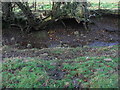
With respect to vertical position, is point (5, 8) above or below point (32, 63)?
above

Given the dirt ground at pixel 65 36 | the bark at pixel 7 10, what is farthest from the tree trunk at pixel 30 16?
the bark at pixel 7 10

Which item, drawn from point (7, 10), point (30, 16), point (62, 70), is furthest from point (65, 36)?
point (62, 70)

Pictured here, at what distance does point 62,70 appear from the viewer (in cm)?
497

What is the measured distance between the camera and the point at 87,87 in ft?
13.1

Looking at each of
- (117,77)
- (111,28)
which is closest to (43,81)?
(117,77)

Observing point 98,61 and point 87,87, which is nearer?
point 87,87

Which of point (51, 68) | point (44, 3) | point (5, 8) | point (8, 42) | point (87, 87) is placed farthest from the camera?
point (44, 3)

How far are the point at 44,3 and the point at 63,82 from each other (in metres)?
11.2

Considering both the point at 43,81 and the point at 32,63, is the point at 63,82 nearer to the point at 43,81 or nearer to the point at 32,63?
the point at 43,81

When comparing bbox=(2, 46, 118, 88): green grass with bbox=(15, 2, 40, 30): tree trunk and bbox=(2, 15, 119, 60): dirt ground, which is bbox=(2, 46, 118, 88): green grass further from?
bbox=(15, 2, 40, 30): tree trunk

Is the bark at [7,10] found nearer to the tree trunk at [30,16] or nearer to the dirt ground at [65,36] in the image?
the dirt ground at [65,36]

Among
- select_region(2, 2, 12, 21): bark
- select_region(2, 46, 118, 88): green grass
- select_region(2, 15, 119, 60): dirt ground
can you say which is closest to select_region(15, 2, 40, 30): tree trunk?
select_region(2, 15, 119, 60): dirt ground

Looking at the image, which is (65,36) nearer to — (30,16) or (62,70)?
(30,16)

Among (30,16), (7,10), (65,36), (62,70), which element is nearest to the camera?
(62,70)
